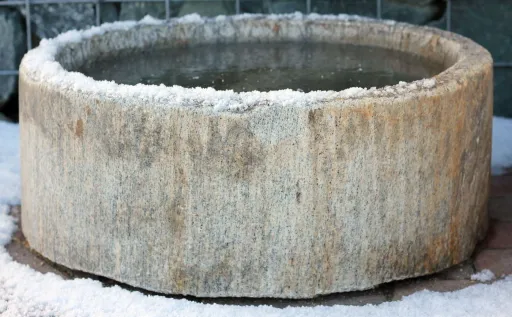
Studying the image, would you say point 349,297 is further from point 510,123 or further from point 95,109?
point 510,123

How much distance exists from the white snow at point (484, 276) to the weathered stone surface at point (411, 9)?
1.68m

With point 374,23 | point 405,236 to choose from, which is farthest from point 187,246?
point 374,23

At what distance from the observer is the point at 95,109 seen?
2510 millimetres

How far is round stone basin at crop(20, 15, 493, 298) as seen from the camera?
2.43m

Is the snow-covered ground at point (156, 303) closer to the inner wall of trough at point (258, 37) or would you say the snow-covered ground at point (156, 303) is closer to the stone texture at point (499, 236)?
the stone texture at point (499, 236)

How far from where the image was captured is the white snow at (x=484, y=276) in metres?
2.72

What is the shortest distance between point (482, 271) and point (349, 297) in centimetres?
45

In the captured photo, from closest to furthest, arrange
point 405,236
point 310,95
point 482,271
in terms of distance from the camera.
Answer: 1. point 310,95
2. point 405,236
3. point 482,271

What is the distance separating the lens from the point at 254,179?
245cm

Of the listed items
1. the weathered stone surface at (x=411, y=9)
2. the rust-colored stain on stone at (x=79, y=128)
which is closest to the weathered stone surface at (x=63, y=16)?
the weathered stone surface at (x=411, y=9)

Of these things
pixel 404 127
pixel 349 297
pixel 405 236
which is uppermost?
pixel 404 127

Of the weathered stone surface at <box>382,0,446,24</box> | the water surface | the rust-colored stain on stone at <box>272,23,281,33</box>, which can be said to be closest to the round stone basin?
the water surface

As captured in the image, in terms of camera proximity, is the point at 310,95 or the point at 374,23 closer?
the point at 310,95

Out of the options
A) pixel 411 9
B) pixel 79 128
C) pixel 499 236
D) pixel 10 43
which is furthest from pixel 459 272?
pixel 10 43
